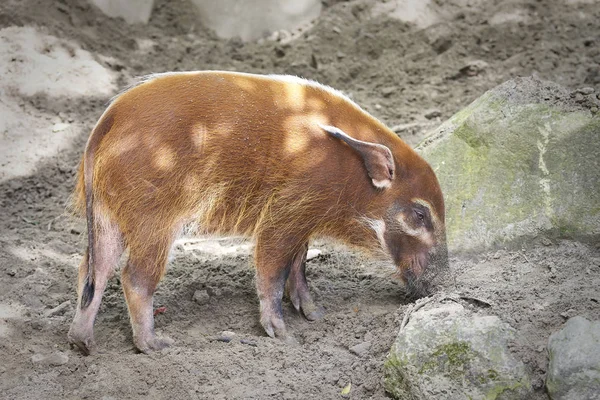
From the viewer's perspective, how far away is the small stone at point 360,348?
176 inches

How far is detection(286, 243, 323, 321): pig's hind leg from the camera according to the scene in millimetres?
Answer: 5172

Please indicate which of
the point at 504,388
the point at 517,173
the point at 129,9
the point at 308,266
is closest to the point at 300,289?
the point at 308,266

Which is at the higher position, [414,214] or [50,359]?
[414,214]

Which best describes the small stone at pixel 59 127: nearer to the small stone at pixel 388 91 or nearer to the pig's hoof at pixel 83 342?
the pig's hoof at pixel 83 342

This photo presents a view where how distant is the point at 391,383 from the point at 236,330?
4.09ft

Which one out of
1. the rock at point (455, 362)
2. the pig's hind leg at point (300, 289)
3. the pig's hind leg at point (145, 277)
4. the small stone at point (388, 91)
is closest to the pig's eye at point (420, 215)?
the pig's hind leg at point (300, 289)

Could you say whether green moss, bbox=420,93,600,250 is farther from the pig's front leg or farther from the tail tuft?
the tail tuft

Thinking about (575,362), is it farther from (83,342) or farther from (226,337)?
(83,342)

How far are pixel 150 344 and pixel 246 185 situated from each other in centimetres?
104

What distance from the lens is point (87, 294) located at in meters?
4.69

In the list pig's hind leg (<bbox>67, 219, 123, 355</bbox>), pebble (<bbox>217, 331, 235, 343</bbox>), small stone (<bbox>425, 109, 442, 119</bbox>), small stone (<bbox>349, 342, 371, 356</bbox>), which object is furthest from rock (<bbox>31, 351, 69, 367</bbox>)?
small stone (<bbox>425, 109, 442, 119</bbox>)

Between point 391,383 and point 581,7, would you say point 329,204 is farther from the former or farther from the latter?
point 581,7

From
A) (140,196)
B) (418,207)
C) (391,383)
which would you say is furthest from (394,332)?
(140,196)

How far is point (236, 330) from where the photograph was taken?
4973 mm
